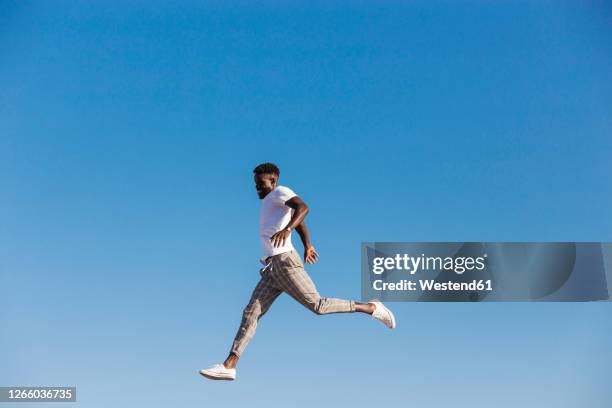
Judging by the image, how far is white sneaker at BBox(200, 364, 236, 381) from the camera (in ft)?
26.7

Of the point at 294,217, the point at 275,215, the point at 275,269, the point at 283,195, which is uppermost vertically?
the point at 283,195

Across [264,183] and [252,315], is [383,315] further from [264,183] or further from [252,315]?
[264,183]

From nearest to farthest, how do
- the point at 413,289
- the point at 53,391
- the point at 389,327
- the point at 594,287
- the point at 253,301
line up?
the point at 253,301 < the point at 389,327 < the point at 53,391 < the point at 413,289 < the point at 594,287

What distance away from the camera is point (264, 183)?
27.1 ft

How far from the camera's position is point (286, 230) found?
782cm

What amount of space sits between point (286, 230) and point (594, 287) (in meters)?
9.12

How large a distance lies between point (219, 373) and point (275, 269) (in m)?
1.39

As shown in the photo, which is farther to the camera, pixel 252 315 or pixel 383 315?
pixel 383 315

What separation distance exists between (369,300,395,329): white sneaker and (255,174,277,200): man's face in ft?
6.70

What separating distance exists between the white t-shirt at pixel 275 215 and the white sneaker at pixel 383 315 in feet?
4.93

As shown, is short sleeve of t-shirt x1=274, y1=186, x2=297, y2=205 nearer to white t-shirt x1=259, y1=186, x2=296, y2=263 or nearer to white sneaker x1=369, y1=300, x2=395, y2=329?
white t-shirt x1=259, y1=186, x2=296, y2=263

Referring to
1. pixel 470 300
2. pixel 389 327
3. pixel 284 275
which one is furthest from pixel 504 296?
pixel 284 275

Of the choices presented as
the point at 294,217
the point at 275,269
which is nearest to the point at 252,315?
the point at 275,269

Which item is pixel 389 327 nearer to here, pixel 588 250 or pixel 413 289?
pixel 413 289
